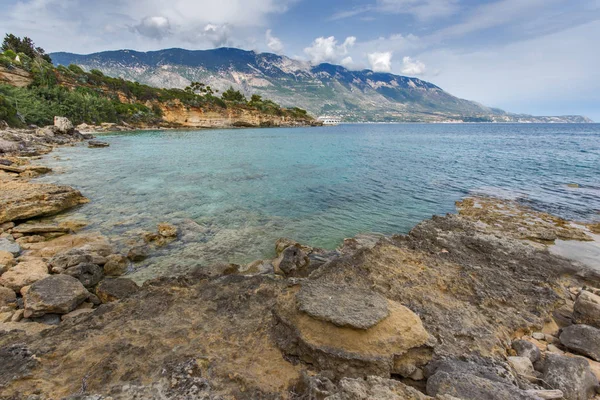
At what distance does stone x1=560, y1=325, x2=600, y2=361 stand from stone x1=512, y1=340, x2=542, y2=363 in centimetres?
78

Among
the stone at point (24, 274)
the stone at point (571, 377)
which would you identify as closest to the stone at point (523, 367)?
the stone at point (571, 377)

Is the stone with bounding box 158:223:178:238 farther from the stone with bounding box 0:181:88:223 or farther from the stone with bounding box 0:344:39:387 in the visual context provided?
the stone with bounding box 0:344:39:387

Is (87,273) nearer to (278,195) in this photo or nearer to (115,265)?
(115,265)

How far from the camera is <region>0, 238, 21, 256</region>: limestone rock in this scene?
904 cm

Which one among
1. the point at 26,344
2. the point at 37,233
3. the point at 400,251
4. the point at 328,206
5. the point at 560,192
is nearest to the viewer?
the point at 26,344

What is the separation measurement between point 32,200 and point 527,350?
18.5 m

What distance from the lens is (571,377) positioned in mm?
4133

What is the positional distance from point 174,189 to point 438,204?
57.5ft

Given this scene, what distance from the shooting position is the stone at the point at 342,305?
4465 mm

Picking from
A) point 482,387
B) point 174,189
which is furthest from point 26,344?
point 174,189

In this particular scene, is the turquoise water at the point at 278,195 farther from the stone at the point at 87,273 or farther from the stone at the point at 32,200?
the stone at the point at 87,273

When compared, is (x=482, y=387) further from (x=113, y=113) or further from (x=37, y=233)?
(x=113, y=113)

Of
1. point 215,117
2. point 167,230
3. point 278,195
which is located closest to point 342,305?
point 167,230

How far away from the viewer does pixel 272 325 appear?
5.02 meters
